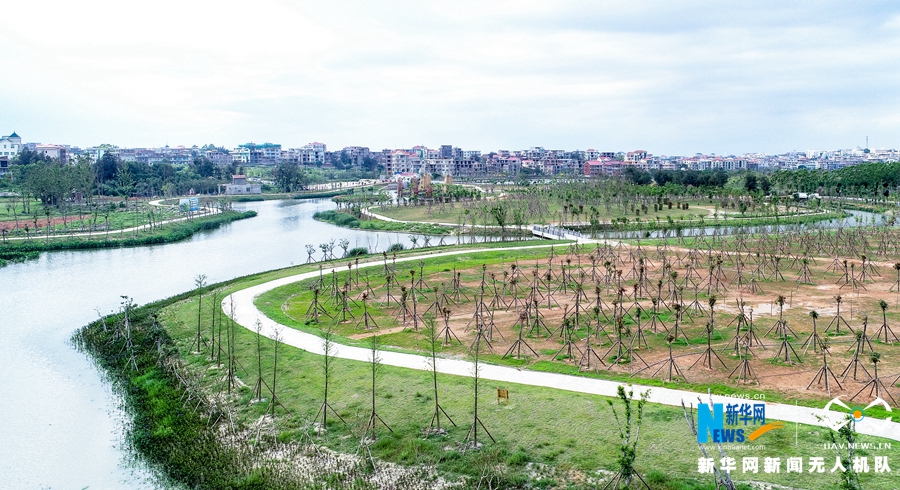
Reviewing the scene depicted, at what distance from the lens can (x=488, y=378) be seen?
55.6 feet

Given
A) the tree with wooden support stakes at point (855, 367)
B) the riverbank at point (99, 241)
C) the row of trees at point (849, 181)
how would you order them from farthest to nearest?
1. the row of trees at point (849, 181)
2. the riverbank at point (99, 241)
3. the tree with wooden support stakes at point (855, 367)

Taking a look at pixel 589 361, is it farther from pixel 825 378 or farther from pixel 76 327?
pixel 76 327

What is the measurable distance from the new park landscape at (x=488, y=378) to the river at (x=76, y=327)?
97 cm

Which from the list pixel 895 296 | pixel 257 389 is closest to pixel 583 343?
pixel 257 389

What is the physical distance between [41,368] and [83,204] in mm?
65003

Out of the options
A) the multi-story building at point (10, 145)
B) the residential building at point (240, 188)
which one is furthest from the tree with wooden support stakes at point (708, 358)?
the multi-story building at point (10, 145)

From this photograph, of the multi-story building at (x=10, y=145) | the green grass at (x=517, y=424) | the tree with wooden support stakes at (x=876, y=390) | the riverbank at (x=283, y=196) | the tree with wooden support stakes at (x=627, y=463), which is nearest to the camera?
the tree with wooden support stakes at (x=627, y=463)

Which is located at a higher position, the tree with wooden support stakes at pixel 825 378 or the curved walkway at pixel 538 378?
the tree with wooden support stakes at pixel 825 378

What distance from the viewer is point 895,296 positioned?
25.5m

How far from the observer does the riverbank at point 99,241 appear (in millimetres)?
44897

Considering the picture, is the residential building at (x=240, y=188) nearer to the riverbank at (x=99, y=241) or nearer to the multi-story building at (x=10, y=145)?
the riverbank at (x=99, y=241)

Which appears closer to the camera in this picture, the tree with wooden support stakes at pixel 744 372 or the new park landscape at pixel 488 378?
the new park landscape at pixel 488 378

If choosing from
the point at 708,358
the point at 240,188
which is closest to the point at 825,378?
the point at 708,358

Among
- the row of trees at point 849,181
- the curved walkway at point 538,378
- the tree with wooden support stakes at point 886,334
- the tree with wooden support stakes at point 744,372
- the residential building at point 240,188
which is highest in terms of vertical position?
the row of trees at point 849,181
